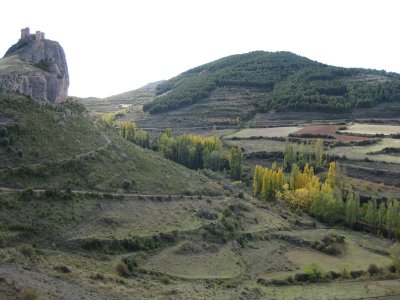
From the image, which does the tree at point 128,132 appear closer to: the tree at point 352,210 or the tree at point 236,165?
the tree at point 236,165

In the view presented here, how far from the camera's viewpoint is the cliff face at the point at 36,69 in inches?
3703

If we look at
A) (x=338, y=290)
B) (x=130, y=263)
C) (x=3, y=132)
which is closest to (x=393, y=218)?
(x=338, y=290)

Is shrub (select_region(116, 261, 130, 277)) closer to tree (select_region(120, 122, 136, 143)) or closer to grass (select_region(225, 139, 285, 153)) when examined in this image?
grass (select_region(225, 139, 285, 153))

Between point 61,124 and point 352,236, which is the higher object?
point 61,124

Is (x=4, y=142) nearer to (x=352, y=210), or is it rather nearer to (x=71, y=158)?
(x=71, y=158)

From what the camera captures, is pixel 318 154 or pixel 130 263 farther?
pixel 318 154

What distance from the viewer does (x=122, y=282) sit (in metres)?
55.9

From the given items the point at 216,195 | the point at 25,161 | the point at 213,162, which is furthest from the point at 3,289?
the point at 213,162

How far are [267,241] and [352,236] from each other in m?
23.2

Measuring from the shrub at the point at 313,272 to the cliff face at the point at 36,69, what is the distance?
62.1 metres

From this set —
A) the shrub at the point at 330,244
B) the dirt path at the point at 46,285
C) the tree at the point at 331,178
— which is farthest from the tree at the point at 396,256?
the dirt path at the point at 46,285

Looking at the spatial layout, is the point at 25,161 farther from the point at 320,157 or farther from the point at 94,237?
the point at 320,157

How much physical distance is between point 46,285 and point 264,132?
496 ft

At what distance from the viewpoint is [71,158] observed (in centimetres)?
8256
